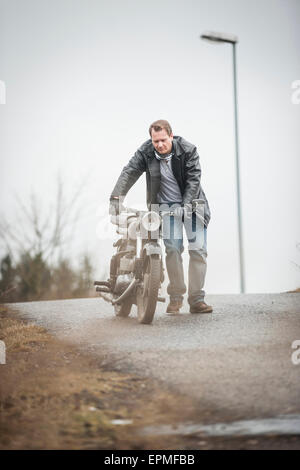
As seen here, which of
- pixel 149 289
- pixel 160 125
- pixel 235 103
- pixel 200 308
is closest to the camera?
pixel 149 289

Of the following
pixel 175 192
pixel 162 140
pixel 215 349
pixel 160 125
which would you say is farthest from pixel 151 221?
pixel 215 349

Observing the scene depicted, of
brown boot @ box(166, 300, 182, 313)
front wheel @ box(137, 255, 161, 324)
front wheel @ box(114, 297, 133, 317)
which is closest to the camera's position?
front wheel @ box(137, 255, 161, 324)

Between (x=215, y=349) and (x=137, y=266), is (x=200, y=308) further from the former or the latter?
(x=215, y=349)

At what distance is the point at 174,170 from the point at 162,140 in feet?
1.18

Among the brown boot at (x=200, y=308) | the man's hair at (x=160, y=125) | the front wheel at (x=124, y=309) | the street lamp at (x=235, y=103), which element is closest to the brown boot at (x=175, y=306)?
the brown boot at (x=200, y=308)

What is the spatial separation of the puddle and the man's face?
11.3 feet

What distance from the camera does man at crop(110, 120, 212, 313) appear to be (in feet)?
19.3

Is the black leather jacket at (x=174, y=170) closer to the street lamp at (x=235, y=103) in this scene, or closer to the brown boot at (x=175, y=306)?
the brown boot at (x=175, y=306)

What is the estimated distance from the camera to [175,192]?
602 centimetres

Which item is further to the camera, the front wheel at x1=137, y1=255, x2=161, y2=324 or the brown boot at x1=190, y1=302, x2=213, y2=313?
the brown boot at x1=190, y1=302, x2=213, y2=313

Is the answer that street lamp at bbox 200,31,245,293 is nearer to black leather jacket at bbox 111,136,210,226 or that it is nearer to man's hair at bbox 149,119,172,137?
Answer: black leather jacket at bbox 111,136,210,226

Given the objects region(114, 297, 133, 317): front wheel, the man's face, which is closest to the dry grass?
region(114, 297, 133, 317): front wheel
